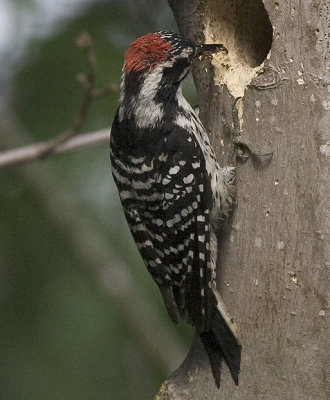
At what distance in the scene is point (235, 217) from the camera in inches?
144

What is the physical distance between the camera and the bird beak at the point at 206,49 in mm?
3588

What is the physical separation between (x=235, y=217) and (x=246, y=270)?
0.22 m

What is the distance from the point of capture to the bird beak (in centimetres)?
359

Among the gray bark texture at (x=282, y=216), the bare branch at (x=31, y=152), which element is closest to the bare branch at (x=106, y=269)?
the gray bark texture at (x=282, y=216)

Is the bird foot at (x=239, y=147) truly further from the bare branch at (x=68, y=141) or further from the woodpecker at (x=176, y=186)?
the bare branch at (x=68, y=141)

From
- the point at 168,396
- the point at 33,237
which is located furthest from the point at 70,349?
the point at 168,396

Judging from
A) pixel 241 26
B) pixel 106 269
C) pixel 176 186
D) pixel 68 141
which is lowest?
pixel 106 269

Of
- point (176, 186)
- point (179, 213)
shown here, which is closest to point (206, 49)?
point (176, 186)

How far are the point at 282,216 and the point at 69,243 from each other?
8.23ft

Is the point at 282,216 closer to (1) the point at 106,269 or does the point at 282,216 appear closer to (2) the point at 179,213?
(2) the point at 179,213

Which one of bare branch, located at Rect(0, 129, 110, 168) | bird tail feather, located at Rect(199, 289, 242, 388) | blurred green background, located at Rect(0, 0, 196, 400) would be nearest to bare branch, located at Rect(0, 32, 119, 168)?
bare branch, located at Rect(0, 129, 110, 168)

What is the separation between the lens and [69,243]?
5734 millimetres

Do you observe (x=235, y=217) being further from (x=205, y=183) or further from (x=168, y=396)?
(x=168, y=396)

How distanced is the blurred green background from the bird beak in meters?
1.35
